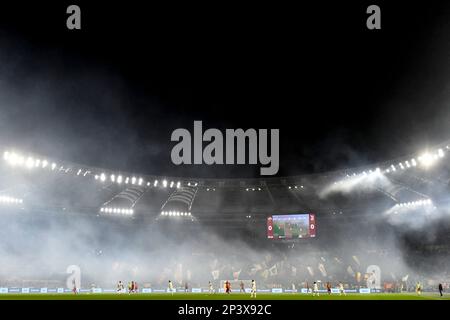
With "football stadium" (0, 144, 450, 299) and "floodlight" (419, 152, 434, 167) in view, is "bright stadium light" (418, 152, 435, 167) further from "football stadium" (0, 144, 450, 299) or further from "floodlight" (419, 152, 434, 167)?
"football stadium" (0, 144, 450, 299)

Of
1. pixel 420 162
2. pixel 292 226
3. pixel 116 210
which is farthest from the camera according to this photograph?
pixel 116 210

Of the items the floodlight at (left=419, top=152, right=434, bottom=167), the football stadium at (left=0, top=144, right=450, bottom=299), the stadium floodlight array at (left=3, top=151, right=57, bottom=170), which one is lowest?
the football stadium at (left=0, top=144, right=450, bottom=299)

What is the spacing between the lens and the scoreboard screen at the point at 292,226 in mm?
59688

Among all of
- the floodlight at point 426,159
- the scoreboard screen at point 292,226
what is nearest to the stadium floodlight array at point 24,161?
the scoreboard screen at point 292,226

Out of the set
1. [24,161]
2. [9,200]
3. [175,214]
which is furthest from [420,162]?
[9,200]

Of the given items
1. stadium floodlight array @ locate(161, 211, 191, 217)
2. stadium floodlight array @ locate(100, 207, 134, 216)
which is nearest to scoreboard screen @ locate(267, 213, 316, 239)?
stadium floodlight array @ locate(161, 211, 191, 217)

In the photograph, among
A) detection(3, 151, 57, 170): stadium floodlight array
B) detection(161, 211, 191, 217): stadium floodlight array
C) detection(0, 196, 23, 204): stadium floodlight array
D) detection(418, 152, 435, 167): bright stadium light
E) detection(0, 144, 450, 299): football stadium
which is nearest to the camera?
detection(3, 151, 57, 170): stadium floodlight array

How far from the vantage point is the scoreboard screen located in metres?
59.7

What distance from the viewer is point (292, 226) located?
199 ft

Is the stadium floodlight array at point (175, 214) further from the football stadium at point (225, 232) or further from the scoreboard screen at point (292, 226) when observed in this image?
the scoreboard screen at point (292, 226)

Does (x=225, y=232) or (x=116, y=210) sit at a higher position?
(x=116, y=210)

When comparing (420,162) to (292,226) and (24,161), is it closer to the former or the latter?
(292,226)

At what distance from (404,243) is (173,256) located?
3506 centimetres

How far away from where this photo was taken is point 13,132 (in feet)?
129
